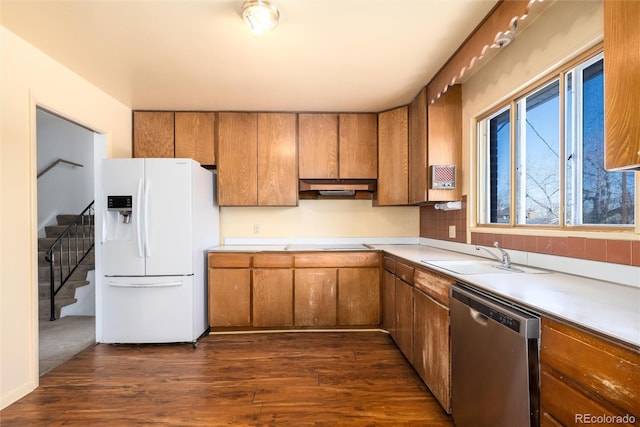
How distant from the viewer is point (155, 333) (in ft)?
8.82

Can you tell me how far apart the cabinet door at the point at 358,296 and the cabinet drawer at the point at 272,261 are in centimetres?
56

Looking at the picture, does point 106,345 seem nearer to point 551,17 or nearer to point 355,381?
point 355,381

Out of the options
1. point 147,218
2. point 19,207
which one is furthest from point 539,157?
point 19,207

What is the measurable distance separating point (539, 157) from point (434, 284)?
3.74 feet

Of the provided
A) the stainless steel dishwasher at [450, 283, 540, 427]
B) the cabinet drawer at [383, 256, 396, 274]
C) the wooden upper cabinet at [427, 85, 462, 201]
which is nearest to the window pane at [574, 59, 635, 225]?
the stainless steel dishwasher at [450, 283, 540, 427]

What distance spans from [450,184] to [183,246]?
255 cm

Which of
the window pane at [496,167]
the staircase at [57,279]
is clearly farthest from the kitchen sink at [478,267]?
the staircase at [57,279]

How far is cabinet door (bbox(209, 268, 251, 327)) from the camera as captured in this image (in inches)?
117

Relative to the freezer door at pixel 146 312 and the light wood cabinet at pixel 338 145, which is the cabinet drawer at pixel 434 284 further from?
the freezer door at pixel 146 312

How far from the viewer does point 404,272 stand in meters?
2.41

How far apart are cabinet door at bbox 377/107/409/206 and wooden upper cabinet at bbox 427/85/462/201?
47 cm

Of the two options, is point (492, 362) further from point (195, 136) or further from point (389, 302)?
point (195, 136)

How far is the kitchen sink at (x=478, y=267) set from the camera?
1.73 meters

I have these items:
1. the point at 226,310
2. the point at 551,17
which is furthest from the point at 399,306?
the point at 551,17
